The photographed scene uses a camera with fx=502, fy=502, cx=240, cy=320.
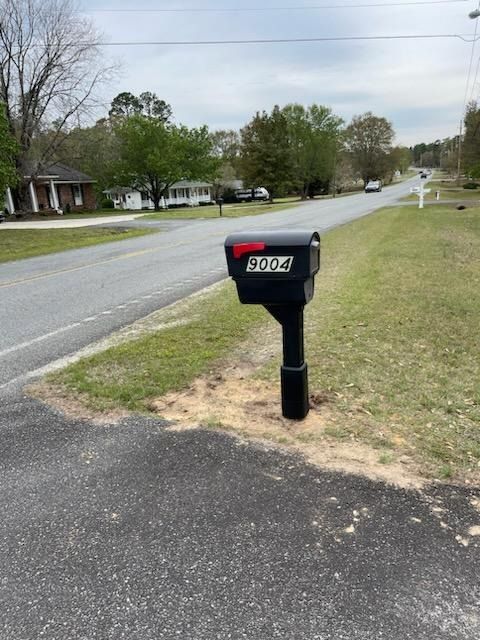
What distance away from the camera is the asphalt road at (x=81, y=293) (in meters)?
5.26

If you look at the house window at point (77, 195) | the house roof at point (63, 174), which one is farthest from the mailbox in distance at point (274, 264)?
the house window at point (77, 195)

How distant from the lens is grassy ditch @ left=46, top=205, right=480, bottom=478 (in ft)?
9.96

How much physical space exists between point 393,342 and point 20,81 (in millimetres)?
34827

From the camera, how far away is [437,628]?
171 cm

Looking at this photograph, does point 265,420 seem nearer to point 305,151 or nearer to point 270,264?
point 270,264

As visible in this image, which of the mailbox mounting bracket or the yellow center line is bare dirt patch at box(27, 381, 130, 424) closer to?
the mailbox mounting bracket

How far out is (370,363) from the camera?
4.14m

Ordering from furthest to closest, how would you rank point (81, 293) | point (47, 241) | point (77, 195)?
point (77, 195), point (47, 241), point (81, 293)

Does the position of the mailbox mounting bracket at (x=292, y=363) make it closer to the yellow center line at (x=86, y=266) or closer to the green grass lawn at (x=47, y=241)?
the yellow center line at (x=86, y=266)

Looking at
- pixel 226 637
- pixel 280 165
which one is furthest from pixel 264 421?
pixel 280 165

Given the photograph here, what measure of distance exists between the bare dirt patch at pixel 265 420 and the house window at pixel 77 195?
4644 centimetres

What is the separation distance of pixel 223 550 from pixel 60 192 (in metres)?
47.2

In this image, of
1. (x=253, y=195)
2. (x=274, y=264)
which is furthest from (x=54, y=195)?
(x=274, y=264)

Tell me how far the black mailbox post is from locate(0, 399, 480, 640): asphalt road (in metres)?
0.86
